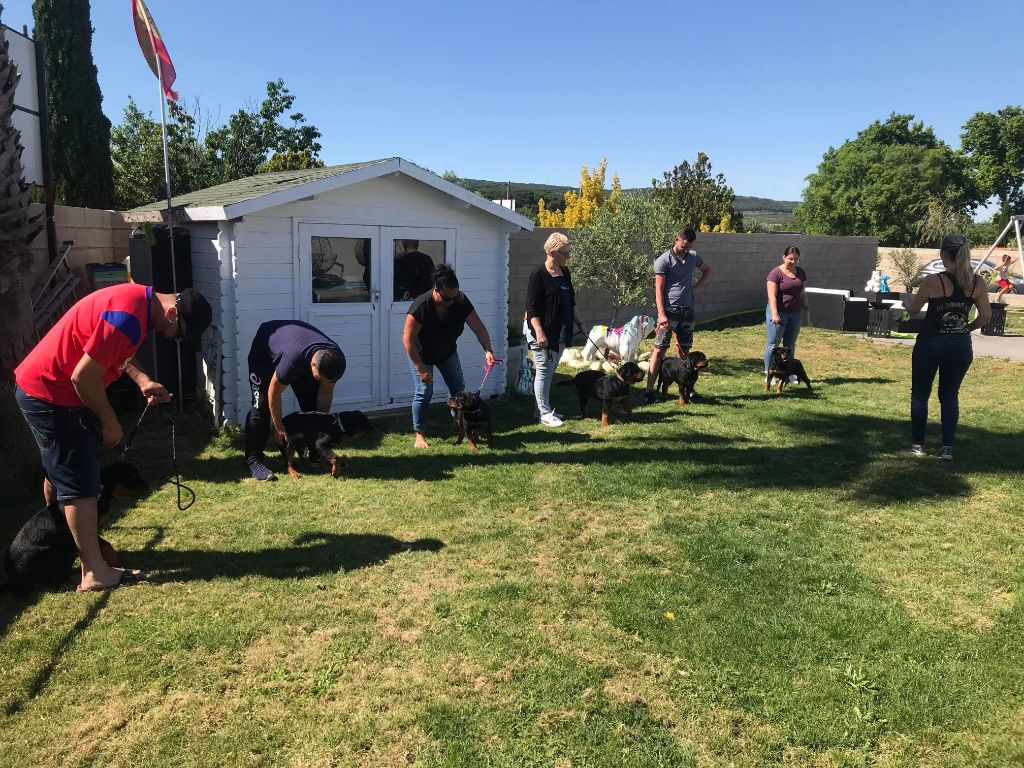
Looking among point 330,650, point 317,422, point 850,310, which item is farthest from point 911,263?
point 330,650

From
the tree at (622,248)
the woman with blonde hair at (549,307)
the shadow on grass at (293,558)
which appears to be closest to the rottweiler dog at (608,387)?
the woman with blonde hair at (549,307)

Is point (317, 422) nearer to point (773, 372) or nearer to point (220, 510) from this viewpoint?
point (220, 510)

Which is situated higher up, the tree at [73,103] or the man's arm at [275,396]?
the tree at [73,103]

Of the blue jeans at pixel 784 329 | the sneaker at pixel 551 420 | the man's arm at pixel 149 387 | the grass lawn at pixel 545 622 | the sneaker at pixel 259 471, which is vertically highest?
the blue jeans at pixel 784 329

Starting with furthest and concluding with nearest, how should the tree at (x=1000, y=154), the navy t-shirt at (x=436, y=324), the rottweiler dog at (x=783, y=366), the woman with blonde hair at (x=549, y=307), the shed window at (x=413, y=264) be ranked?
the tree at (x=1000, y=154) → the rottweiler dog at (x=783, y=366) → the shed window at (x=413, y=264) → the woman with blonde hair at (x=549, y=307) → the navy t-shirt at (x=436, y=324)

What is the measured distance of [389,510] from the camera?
4.97m

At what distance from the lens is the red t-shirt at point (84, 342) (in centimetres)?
339

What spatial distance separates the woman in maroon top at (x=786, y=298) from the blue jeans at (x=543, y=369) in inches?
125

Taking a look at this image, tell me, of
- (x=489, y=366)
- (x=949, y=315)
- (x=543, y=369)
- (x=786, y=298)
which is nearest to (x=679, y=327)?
(x=786, y=298)

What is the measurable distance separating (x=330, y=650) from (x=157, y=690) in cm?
73

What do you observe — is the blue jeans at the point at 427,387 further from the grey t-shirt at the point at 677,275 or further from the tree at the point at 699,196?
the tree at the point at 699,196

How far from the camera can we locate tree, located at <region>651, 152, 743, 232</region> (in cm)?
2952

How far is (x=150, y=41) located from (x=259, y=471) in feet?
14.9

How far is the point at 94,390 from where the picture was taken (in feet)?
11.1
